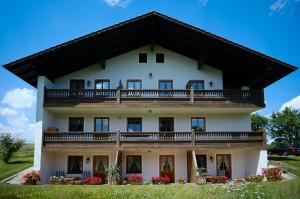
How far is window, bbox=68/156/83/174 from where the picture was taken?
2353 centimetres

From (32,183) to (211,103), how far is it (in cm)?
1319

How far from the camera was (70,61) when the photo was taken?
77.3 feet

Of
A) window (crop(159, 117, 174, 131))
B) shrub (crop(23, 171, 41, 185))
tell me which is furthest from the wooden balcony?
shrub (crop(23, 171, 41, 185))

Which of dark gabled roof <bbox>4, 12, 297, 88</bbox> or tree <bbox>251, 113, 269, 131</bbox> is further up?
dark gabled roof <bbox>4, 12, 297, 88</bbox>

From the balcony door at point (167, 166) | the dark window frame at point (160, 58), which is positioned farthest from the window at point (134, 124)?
the dark window frame at point (160, 58)

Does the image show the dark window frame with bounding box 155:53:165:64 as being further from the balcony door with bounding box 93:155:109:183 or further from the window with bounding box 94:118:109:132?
the balcony door with bounding box 93:155:109:183

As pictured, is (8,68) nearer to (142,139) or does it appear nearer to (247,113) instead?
(142,139)

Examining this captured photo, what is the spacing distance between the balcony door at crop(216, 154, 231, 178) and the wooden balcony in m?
4.49

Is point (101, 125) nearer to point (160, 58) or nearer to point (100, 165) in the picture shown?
point (100, 165)

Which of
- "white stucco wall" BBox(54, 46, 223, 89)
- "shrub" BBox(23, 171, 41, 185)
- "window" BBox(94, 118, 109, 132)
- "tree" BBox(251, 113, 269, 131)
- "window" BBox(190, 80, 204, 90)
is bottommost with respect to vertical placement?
"shrub" BBox(23, 171, 41, 185)

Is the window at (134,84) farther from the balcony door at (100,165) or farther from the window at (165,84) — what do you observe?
the balcony door at (100,165)

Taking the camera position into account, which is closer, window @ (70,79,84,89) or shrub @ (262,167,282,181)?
shrub @ (262,167,282,181)

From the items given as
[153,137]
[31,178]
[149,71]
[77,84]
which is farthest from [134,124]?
[31,178]

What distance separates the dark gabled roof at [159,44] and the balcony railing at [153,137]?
4.67 metres
